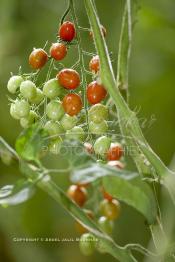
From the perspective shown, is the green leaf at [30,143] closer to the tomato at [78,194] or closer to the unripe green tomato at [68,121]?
the unripe green tomato at [68,121]

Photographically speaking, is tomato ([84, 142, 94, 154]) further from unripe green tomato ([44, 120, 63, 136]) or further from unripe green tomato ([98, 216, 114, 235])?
unripe green tomato ([98, 216, 114, 235])

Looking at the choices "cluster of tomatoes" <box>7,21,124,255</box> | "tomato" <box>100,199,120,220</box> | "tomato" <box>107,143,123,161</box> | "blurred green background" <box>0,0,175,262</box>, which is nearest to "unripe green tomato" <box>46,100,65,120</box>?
"cluster of tomatoes" <box>7,21,124,255</box>

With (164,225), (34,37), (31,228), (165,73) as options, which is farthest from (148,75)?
(164,225)

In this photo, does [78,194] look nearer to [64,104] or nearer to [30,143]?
[64,104]

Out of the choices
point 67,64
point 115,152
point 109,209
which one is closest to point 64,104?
point 115,152

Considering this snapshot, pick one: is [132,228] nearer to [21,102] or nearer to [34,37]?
[34,37]

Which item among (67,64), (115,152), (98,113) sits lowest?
(67,64)
